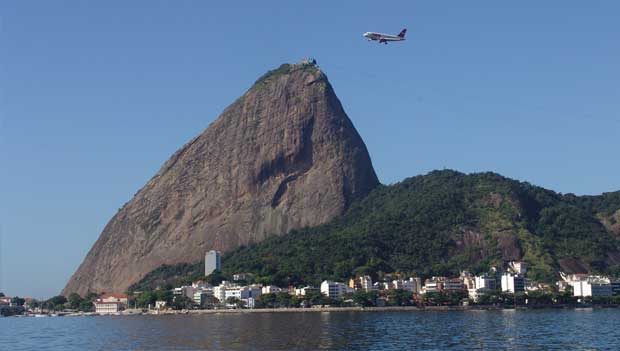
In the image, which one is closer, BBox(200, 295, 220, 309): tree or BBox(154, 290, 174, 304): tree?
BBox(200, 295, 220, 309): tree

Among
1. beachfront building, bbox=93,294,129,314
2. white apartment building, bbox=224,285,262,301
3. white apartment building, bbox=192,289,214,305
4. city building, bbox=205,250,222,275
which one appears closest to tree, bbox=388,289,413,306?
white apartment building, bbox=224,285,262,301

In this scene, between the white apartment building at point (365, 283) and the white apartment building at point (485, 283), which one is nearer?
the white apartment building at point (485, 283)

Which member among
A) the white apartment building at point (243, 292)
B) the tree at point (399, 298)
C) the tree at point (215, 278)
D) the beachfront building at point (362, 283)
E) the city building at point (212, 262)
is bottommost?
the tree at point (399, 298)

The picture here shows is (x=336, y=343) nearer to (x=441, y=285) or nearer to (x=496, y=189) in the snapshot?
(x=441, y=285)

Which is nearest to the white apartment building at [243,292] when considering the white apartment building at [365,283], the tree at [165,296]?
the tree at [165,296]

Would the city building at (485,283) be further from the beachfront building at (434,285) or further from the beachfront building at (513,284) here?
the beachfront building at (434,285)

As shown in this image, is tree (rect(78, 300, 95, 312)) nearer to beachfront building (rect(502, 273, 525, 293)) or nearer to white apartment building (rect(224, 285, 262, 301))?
white apartment building (rect(224, 285, 262, 301))

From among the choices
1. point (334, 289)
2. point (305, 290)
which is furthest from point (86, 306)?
point (334, 289)
